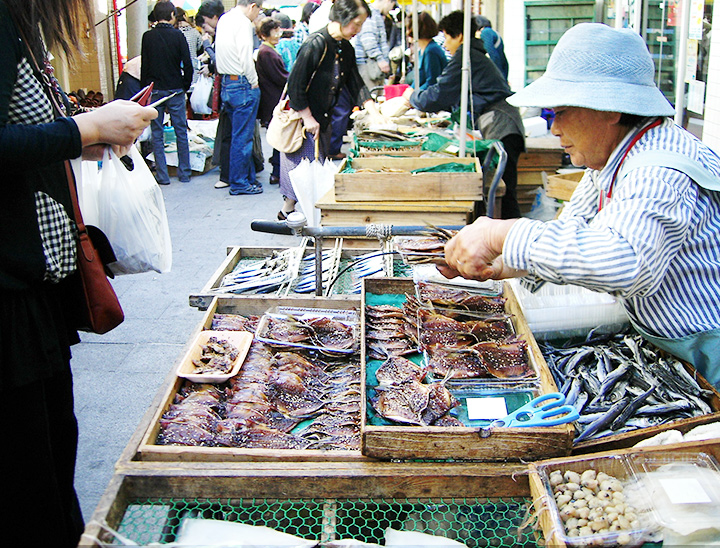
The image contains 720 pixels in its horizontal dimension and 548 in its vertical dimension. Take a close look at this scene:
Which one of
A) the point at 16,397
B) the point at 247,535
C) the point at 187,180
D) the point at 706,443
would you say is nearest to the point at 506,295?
the point at 706,443

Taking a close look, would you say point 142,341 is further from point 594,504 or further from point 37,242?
point 594,504

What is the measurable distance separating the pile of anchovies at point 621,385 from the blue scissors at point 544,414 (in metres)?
0.15

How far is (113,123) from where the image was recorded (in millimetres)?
2295

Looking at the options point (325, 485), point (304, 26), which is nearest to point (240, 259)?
point (325, 485)

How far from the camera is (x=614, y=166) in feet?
7.23

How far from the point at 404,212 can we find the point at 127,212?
2.70 m

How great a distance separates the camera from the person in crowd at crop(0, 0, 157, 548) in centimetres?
203

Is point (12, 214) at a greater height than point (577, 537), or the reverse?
point (12, 214)

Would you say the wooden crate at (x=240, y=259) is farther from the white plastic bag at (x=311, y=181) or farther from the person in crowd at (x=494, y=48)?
the person in crowd at (x=494, y=48)

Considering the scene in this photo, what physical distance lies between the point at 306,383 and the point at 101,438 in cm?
199

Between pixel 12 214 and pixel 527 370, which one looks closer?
pixel 12 214

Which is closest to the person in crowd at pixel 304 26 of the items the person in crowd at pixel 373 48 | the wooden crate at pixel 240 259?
the person in crowd at pixel 373 48

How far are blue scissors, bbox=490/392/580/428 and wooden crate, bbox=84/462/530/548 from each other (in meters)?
0.15

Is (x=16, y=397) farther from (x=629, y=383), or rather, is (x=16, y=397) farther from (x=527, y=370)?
(x=629, y=383)
